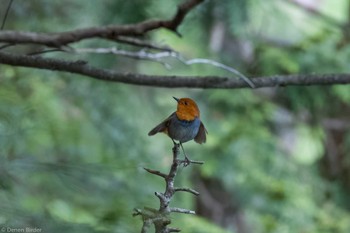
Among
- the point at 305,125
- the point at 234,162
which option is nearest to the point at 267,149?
the point at 234,162

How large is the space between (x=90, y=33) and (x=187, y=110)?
0.97 metres

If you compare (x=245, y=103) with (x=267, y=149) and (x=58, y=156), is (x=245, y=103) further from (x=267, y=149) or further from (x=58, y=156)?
(x=58, y=156)

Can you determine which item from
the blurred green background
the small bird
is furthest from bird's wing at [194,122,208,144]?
the blurred green background

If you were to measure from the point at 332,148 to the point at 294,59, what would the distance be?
2165 mm

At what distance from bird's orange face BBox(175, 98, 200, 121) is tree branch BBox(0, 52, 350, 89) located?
811mm

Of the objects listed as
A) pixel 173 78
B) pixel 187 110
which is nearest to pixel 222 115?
pixel 173 78

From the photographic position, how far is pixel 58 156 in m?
5.55

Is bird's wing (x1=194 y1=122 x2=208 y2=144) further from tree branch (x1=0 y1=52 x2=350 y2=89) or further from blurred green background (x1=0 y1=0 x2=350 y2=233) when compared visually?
blurred green background (x1=0 y1=0 x2=350 y2=233)

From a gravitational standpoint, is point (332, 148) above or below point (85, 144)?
above

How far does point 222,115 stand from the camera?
618 cm

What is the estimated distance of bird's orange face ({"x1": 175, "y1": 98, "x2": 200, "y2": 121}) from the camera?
1.08 metres

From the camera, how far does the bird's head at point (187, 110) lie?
1079mm

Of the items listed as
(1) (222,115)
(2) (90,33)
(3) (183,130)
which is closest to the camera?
(3) (183,130)

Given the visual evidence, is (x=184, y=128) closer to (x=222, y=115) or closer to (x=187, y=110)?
(x=187, y=110)
